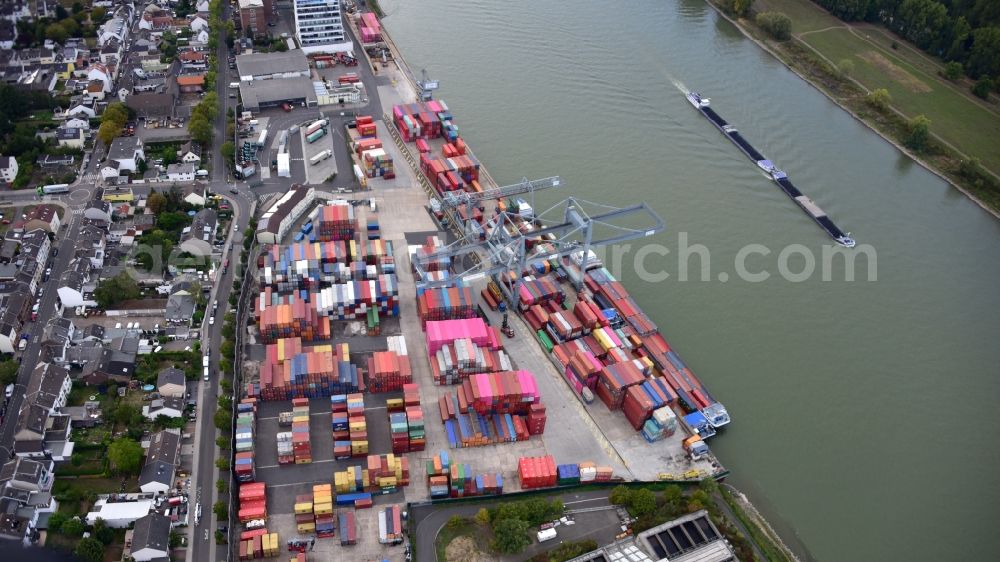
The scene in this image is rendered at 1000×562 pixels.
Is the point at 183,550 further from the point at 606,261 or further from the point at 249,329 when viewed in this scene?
the point at 606,261

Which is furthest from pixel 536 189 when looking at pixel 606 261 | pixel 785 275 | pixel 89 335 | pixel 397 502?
pixel 89 335

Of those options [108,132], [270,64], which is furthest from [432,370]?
[270,64]

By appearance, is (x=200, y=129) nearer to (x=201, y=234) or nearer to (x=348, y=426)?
(x=201, y=234)

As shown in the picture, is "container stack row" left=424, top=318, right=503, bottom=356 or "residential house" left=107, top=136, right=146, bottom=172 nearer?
"container stack row" left=424, top=318, right=503, bottom=356

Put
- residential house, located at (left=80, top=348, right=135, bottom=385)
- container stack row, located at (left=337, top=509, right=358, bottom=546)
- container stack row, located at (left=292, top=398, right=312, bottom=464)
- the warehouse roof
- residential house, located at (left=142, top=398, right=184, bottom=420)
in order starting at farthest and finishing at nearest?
1. the warehouse roof
2. residential house, located at (left=80, top=348, right=135, bottom=385)
3. residential house, located at (left=142, top=398, right=184, bottom=420)
4. container stack row, located at (left=292, top=398, right=312, bottom=464)
5. container stack row, located at (left=337, top=509, right=358, bottom=546)

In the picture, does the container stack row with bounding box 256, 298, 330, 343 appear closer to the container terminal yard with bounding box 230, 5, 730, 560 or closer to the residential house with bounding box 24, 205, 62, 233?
the container terminal yard with bounding box 230, 5, 730, 560

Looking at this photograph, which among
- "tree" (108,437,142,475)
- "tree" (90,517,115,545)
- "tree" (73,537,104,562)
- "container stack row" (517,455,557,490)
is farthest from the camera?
"container stack row" (517,455,557,490)

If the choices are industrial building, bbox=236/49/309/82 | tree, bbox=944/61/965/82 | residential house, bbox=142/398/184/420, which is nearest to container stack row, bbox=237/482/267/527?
residential house, bbox=142/398/184/420
